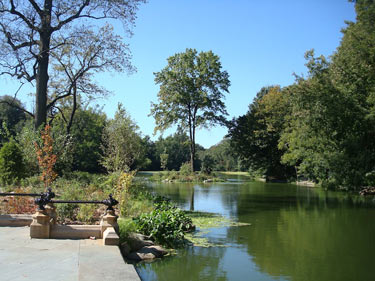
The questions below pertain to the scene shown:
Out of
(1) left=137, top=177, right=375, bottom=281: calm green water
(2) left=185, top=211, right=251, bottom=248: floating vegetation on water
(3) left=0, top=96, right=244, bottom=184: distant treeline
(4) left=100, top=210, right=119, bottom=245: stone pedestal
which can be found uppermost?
(3) left=0, top=96, right=244, bottom=184: distant treeline

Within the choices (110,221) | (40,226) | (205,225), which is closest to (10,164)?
(205,225)

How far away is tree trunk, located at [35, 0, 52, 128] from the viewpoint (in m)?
17.9

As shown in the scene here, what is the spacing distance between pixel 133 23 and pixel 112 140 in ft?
37.1

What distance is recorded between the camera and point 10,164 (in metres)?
14.0

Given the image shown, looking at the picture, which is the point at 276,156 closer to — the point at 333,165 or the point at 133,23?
the point at 333,165

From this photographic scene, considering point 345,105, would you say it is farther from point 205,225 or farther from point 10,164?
point 10,164

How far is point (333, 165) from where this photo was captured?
21.3m

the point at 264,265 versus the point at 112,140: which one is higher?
the point at 112,140

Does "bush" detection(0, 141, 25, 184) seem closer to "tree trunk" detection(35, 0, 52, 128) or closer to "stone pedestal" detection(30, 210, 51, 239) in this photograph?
"tree trunk" detection(35, 0, 52, 128)

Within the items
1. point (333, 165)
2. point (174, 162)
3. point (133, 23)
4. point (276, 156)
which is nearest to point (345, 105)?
point (333, 165)

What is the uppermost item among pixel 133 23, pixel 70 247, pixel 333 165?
pixel 133 23

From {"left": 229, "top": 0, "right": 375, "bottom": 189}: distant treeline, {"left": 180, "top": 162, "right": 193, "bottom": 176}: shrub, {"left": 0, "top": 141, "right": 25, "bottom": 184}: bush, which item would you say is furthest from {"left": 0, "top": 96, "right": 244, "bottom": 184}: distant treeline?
{"left": 229, "top": 0, "right": 375, "bottom": 189}: distant treeline

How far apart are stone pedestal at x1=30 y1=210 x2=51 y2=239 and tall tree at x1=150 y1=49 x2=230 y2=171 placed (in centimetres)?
3373

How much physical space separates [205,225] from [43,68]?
1202cm
